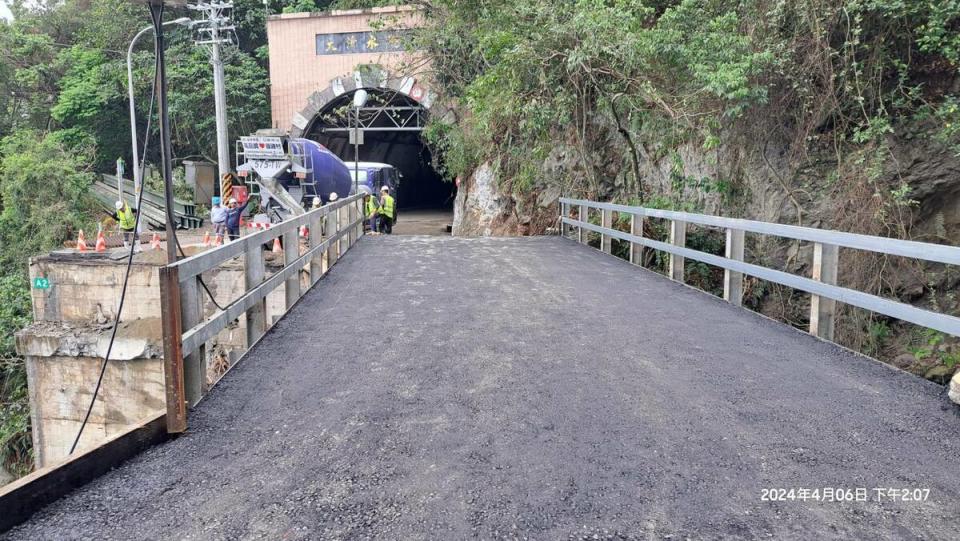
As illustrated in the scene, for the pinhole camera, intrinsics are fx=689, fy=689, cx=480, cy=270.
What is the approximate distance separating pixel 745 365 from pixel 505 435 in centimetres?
244

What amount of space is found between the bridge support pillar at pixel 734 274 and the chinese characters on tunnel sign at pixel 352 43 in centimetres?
2677

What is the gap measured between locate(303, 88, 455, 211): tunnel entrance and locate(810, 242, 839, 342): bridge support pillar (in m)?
18.7

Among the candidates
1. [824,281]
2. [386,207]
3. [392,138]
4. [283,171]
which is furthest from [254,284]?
[392,138]

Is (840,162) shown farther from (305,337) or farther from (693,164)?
(305,337)

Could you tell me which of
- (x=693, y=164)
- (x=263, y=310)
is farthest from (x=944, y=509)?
(x=693, y=164)

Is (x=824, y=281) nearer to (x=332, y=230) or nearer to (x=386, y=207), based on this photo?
(x=332, y=230)

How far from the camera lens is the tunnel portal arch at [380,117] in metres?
32.1

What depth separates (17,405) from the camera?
762 inches

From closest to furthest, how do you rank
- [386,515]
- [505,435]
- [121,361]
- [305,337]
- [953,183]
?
[386,515] < [505,435] < [305,337] < [953,183] < [121,361]

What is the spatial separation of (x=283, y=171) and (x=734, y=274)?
18.5 m

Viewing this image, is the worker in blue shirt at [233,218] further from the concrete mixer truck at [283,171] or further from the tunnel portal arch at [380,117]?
the tunnel portal arch at [380,117]

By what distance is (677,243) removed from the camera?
9.73 meters

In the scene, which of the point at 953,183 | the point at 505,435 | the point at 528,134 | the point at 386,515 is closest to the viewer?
the point at 386,515

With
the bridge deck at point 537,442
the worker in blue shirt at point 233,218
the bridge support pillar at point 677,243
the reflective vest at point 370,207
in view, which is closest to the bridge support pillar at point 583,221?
the bridge support pillar at point 677,243
